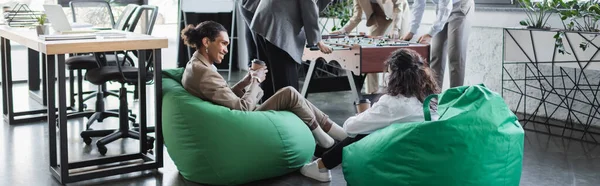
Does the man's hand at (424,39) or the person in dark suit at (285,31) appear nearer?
the person in dark suit at (285,31)

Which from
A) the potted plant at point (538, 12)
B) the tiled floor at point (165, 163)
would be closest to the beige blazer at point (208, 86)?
the tiled floor at point (165, 163)

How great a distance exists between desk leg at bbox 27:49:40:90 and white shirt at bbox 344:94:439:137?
149 inches

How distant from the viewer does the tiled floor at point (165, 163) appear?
364 cm

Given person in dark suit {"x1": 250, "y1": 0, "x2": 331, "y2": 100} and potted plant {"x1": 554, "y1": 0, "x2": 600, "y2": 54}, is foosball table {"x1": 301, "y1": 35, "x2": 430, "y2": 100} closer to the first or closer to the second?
person in dark suit {"x1": 250, "y1": 0, "x2": 331, "y2": 100}

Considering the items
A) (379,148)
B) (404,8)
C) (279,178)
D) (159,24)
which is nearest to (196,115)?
(279,178)

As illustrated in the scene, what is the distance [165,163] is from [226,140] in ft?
2.51

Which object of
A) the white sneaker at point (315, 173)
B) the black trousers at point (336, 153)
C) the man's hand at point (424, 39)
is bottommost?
the white sneaker at point (315, 173)

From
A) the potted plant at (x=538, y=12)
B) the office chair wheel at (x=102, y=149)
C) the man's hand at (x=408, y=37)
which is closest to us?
the office chair wheel at (x=102, y=149)

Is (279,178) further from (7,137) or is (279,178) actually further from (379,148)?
(7,137)

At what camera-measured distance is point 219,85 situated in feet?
11.6

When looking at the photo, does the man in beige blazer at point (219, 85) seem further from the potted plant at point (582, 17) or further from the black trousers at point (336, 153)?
the potted plant at point (582, 17)

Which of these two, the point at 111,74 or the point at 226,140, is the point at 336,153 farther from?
the point at 111,74

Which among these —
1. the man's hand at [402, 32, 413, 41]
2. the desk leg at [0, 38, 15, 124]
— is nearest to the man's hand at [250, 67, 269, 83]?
the man's hand at [402, 32, 413, 41]

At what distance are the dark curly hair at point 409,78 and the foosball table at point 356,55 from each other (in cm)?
134
